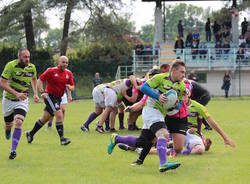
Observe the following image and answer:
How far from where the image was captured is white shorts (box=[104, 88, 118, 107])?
1429 cm

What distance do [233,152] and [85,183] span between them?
3861mm

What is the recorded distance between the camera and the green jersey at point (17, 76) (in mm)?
10391

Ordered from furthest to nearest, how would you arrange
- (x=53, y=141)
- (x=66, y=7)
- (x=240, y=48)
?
(x=66, y=7) < (x=240, y=48) < (x=53, y=141)

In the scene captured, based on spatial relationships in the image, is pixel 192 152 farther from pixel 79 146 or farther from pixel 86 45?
pixel 86 45

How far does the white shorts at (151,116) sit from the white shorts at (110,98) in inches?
220

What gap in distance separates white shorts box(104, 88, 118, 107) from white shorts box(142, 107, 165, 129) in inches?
220

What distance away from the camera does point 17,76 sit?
10.5 meters

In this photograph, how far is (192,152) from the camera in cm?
1034

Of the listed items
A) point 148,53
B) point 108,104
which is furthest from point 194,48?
point 108,104

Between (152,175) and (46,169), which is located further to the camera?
(46,169)

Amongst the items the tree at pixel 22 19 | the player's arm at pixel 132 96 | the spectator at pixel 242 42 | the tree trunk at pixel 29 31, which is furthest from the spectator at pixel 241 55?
the player's arm at pixel 132 96

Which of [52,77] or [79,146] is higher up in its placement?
[52,77]

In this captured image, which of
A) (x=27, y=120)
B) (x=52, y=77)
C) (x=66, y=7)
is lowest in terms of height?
(x=27, y=120)

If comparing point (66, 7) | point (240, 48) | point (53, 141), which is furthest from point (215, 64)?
point (53, 141)
